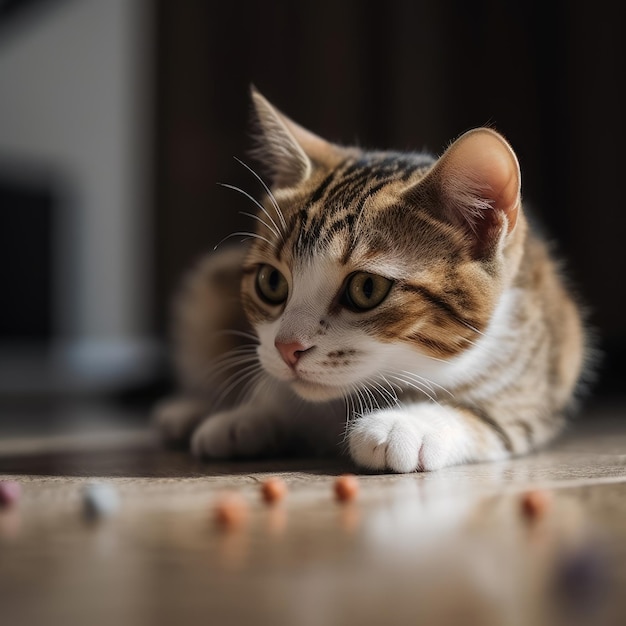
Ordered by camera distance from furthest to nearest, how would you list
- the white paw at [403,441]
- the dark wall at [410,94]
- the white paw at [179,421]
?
1. the dark wall at [410,94]
2. the white paw at [179,421]
3. the white paw at [403,441]

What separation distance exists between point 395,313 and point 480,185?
10.6 inches

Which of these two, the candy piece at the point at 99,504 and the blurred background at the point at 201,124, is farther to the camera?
the blurred background at the point at 201,124

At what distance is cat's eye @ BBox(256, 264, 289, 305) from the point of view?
1.54 m

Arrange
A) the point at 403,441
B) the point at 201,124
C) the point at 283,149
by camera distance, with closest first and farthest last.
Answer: the point at 403,441 → the point at 283,149 → the point at 201,124

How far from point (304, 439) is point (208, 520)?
672 mm

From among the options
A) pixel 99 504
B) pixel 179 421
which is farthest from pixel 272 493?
pixel 179 421

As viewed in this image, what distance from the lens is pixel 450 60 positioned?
3799mm

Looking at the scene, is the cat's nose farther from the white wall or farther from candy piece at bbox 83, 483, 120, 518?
the white wall

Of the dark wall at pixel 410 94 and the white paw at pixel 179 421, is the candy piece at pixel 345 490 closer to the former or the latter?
the white paw at pixel 179 421

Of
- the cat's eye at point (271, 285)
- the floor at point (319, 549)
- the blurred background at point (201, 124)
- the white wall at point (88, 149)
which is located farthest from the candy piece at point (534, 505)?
the white wall at point (88, 149)

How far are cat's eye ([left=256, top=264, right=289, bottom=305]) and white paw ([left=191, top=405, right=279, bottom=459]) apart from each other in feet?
0.81

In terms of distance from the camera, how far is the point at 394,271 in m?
1.39

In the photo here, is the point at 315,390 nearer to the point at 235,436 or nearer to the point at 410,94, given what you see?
the point at 235,436

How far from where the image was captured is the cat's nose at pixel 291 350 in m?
1.35
